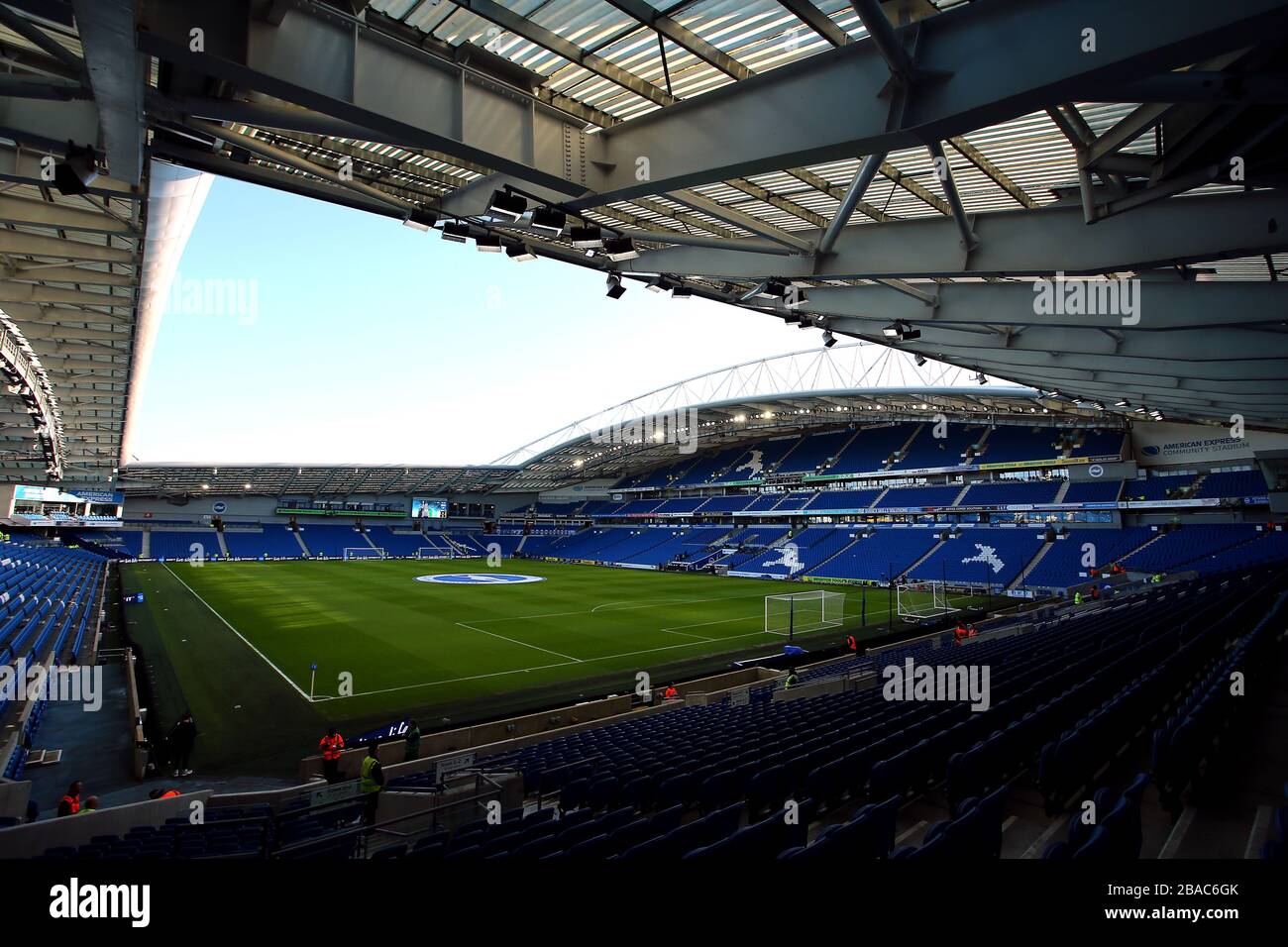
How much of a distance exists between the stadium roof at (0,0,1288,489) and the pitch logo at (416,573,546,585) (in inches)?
1577

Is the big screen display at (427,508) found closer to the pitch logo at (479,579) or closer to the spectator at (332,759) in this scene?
the pitch logo at (479,579)

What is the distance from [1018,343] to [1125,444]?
42.6m

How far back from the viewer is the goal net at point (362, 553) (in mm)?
74062

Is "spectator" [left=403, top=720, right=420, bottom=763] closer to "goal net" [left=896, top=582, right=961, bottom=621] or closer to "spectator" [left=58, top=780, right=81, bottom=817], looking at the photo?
"spectator" [left=58, top=780, right=81, bottom=817]

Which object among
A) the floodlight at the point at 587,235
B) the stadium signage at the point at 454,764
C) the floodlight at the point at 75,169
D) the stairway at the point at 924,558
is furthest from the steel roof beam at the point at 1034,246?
the stairway at the point at 924,558

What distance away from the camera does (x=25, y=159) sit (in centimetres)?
841

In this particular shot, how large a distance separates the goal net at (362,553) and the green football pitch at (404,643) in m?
24.0

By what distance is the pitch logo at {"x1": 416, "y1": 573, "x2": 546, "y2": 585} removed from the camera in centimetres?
4856

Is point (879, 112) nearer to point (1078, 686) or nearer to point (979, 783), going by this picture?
point (979, 783)

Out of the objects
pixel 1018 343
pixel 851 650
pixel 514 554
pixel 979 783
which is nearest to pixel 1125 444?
pixel 851 650

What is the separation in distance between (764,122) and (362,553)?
7870 cm
